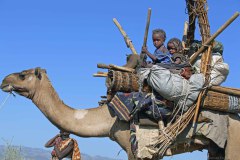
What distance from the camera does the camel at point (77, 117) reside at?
829cm

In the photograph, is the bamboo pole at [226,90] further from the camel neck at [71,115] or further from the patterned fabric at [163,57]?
the camel neck at [71,115]

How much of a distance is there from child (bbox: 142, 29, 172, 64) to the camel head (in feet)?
6.62

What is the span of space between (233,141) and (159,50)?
1.87 m

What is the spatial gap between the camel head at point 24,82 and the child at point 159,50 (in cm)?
202

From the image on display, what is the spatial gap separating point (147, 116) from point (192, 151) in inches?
45.5

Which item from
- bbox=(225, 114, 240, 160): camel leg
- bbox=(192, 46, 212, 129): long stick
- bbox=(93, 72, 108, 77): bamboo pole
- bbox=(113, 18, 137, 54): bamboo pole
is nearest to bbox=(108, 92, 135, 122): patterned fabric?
bbox=(93, 72, 108, 77): bamboo pole

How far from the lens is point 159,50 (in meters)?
8.52

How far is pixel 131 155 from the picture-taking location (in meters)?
8.11

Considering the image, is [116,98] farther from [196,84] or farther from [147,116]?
[196,84]

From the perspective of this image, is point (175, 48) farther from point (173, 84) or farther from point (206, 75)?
point (173, 84)

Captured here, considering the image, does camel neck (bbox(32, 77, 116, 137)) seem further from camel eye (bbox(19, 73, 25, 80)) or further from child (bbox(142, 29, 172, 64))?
child (bbox(142, 29, 172, 64))

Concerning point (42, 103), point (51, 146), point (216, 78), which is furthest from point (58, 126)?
point (51, 146)

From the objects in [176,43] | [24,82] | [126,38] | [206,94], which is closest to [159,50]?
[176,43]

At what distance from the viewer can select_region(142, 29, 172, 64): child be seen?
8391mm
